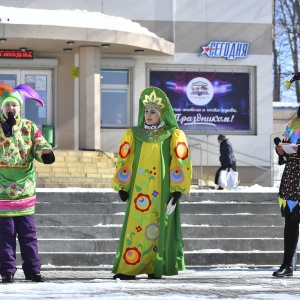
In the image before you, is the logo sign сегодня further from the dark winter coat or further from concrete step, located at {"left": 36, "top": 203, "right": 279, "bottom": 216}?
concrete step, located at {"left": 36, "top": 203, "right": 279, "bottom": 216}

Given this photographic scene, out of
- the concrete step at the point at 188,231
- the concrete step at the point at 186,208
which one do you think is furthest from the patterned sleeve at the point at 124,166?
the concrete step at the point at 186,208

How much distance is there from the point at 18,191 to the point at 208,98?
15106 millimetres

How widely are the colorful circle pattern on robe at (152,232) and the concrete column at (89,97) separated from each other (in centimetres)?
1260

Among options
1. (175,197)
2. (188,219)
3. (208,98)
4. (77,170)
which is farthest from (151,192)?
(208,98)

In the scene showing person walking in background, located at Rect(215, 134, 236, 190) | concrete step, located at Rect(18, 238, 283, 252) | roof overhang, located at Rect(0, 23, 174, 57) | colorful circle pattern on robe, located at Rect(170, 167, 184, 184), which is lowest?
concrete step, located at Rect(18, 238, 283, 252)

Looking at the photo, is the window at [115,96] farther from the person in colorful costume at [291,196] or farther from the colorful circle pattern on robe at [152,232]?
the colorful circle pattern on robe at [152,232]

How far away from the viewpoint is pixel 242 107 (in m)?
23.9

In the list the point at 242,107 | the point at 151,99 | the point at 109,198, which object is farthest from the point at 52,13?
the point at 151,99

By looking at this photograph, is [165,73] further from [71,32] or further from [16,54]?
[16,54]

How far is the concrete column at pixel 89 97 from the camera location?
22.0m

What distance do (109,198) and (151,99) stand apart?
3.89 m

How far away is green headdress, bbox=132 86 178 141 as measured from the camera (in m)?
9.52

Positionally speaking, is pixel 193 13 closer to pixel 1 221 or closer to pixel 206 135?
pixel 206 135

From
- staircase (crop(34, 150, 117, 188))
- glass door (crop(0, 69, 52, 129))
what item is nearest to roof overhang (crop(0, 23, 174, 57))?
glass door (crop(0, 69, 52, 129))
